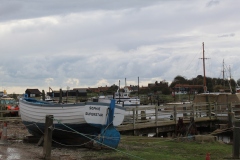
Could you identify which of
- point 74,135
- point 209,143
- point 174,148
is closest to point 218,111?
point 209,143

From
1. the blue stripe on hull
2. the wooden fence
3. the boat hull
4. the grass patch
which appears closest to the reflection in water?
the boat hull

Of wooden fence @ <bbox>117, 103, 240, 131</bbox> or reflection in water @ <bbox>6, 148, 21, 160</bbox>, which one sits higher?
wooden fence @ <bbox>117, 103, 240, 131</bbox>

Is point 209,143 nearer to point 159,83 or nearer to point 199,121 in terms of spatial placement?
point 199,121

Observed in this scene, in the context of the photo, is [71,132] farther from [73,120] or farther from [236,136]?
[236,136]

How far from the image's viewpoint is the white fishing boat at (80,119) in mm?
13945

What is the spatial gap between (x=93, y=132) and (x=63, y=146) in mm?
1619

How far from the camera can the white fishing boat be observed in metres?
13.9

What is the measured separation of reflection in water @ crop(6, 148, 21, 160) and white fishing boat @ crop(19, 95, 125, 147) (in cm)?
184

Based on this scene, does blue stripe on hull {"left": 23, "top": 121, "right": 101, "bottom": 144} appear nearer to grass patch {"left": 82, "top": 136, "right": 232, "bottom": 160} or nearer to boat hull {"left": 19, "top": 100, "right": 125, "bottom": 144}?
boat hull {"left": 19, "top": 100, "right": 125, "bottom": 144}

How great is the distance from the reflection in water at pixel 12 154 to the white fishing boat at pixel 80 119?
1838 millimetres

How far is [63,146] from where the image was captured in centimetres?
1523

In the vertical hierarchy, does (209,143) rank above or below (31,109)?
below

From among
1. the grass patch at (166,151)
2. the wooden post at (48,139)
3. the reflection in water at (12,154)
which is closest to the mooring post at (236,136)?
the grass patch at (166,151)

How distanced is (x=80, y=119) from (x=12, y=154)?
113 inches
